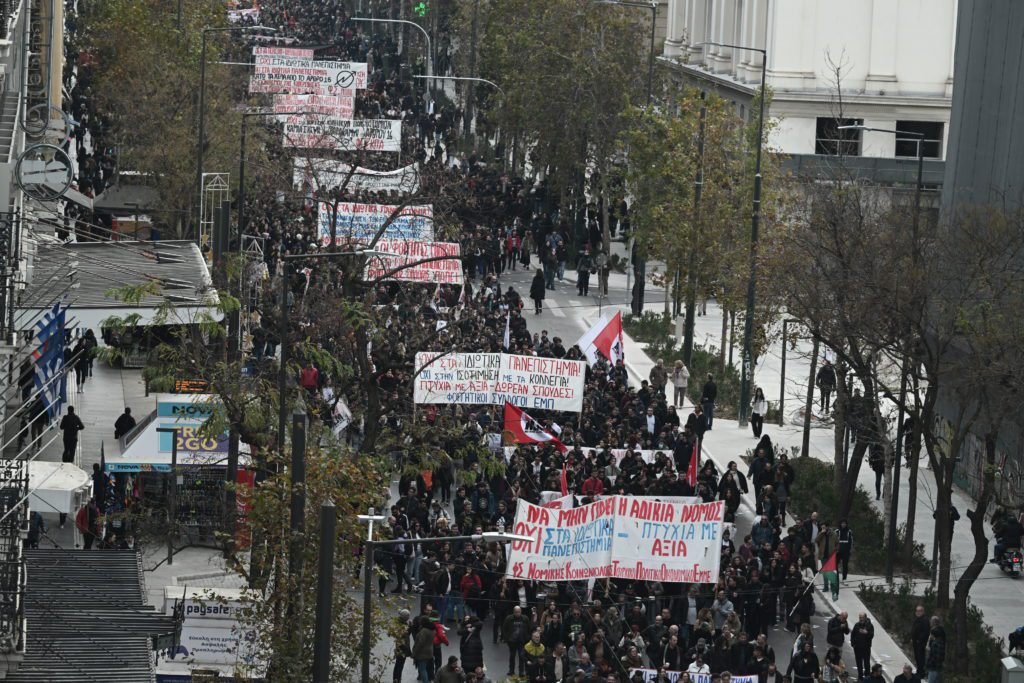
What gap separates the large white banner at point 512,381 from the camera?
36500 millimetres

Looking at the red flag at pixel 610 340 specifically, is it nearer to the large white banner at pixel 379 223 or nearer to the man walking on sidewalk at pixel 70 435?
the large white banner at pixel 379 223

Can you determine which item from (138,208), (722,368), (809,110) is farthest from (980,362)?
(809,110)

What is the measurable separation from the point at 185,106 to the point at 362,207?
1165 cm

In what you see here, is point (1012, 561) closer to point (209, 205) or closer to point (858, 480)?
point (858, 480)

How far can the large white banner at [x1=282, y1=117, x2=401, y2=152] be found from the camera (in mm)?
62875

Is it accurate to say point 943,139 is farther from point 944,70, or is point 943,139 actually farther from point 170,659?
point 170,659

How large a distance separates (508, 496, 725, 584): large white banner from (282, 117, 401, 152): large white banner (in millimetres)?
33576

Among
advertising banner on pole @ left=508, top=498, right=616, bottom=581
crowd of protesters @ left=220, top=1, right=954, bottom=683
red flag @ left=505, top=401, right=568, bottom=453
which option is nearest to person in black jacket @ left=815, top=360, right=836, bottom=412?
crowd of protesters @ left=220, top=1, right=954, bottom=683

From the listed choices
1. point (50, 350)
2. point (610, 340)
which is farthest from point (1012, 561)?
point (50, 350)

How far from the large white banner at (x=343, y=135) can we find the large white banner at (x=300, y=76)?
4055 mm

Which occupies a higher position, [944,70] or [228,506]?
[944,70]

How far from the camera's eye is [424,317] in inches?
1772

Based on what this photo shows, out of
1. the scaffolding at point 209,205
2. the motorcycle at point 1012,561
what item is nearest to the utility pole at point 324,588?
the motorcycle at point 1012,561

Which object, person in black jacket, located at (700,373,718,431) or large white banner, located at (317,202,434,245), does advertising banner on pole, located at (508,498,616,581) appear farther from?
large white banner, located at (317,202,434,245)
